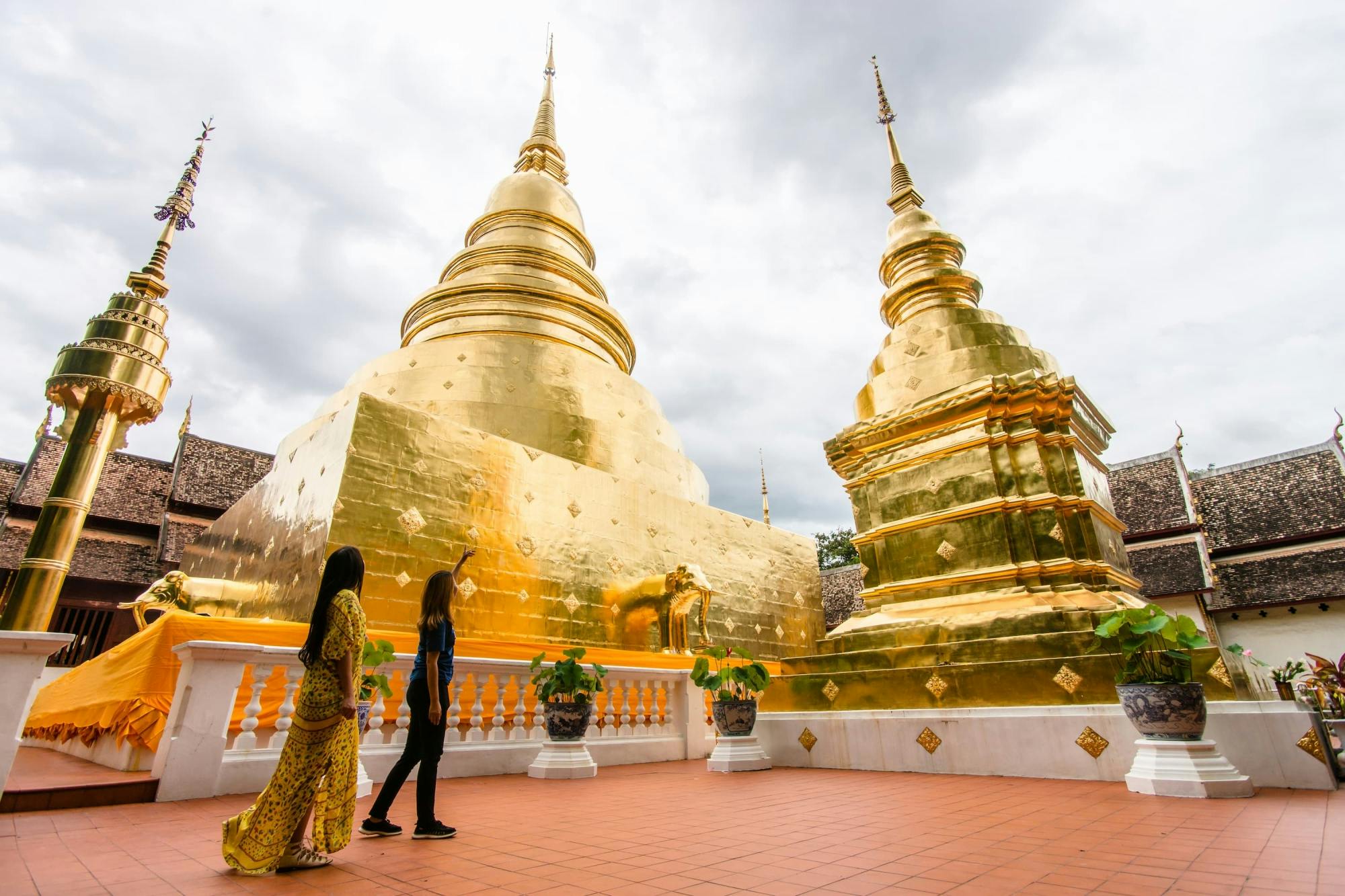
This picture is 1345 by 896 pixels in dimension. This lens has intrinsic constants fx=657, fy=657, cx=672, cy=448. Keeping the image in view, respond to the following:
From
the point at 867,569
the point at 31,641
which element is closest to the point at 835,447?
the point at 867,569

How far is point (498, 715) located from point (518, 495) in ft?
11.2

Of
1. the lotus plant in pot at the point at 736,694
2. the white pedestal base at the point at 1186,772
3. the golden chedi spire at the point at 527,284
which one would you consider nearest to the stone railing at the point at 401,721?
the lotus plant in pot at the point at 736,694

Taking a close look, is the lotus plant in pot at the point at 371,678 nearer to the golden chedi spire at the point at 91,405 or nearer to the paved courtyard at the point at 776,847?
the paved courtyard at the point at 776,847

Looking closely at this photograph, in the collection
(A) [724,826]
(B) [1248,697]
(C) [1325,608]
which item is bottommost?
(A) [724,826]

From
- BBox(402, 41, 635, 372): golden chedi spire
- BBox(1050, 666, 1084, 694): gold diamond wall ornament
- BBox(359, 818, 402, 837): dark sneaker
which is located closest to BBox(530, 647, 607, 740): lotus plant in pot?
BBox(359, 818, 402, 837): dark sneaker

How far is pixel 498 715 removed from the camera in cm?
616

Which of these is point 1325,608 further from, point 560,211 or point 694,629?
point 560,211

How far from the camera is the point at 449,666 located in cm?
368

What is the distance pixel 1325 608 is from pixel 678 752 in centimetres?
1641

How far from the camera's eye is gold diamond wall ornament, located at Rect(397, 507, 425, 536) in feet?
25.5

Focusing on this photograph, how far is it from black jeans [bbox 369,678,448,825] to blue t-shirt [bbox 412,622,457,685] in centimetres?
10

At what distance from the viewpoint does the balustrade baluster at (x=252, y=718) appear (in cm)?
473

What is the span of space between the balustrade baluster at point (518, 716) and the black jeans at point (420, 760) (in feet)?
9.89

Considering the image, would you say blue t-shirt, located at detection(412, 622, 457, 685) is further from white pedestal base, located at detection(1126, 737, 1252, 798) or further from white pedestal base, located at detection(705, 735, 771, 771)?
white pedestal base, located at detection(1126, 737, 1252, 798)
